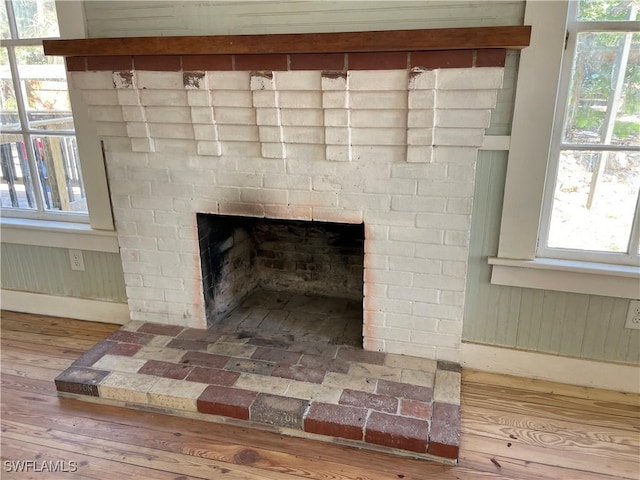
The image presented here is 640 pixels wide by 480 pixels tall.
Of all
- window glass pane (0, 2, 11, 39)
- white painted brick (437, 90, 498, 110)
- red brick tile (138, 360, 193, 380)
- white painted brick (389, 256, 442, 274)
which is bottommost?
A: red brick tile (138, 360, 193, 380)

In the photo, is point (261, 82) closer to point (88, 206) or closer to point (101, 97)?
point (101, 97)

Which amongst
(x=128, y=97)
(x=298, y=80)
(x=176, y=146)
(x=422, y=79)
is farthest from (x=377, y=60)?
(x=128, y=97)

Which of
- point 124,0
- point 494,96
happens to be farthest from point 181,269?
point 494,96

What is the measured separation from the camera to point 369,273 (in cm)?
211

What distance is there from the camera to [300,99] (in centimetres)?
188

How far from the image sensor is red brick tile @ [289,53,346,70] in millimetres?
1784

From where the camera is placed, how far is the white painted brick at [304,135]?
6.36 feet

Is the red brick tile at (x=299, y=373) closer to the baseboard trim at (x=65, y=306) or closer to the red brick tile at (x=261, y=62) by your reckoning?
the baseboard trim at (x=65, y=306)

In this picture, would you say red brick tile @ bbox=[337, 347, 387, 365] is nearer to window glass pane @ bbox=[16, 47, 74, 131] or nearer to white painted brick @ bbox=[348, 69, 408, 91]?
white painted brick @ bbox=[348, 69, 408, 91]

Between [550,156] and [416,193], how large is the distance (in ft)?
1.91

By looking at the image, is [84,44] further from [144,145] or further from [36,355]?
[36,355]

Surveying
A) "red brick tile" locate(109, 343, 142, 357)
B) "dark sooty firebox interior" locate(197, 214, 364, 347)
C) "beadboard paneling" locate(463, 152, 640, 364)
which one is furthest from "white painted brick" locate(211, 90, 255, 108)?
"red brick tile" locate(109, 343, 142, 357)

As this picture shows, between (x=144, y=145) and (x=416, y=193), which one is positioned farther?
(x=144, y=145)

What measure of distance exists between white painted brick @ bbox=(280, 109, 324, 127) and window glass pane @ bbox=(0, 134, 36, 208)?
1656 millimetres
